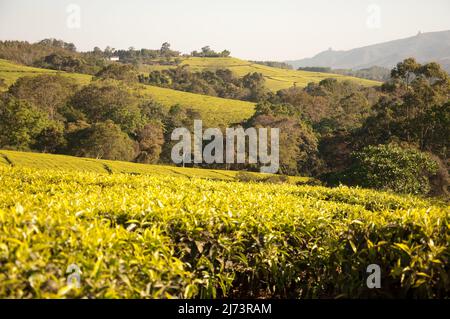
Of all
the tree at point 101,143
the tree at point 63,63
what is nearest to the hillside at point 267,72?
the tree at point 63,63

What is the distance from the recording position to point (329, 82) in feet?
247

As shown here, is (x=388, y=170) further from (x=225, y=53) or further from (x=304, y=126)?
(x=225, y=53)

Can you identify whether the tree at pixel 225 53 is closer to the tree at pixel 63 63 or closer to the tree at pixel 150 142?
the tree at pixel 63 63

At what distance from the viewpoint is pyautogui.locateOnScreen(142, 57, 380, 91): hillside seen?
99.2 metres

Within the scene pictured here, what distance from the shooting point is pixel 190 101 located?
71938mm

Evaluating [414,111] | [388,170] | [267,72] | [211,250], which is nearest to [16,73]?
[414,111]

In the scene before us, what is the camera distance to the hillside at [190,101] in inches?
2532

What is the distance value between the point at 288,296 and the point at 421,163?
21780mm

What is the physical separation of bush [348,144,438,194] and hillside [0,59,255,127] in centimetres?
3779

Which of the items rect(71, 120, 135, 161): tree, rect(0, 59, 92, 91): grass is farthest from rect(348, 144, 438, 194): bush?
rect(0, 59, 92, 91): grass

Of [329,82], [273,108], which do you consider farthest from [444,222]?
[329,82]

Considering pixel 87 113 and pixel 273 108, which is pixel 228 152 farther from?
pixel 87 113

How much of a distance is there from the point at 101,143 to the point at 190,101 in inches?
1230

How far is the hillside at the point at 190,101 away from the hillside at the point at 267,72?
25.8 metres
